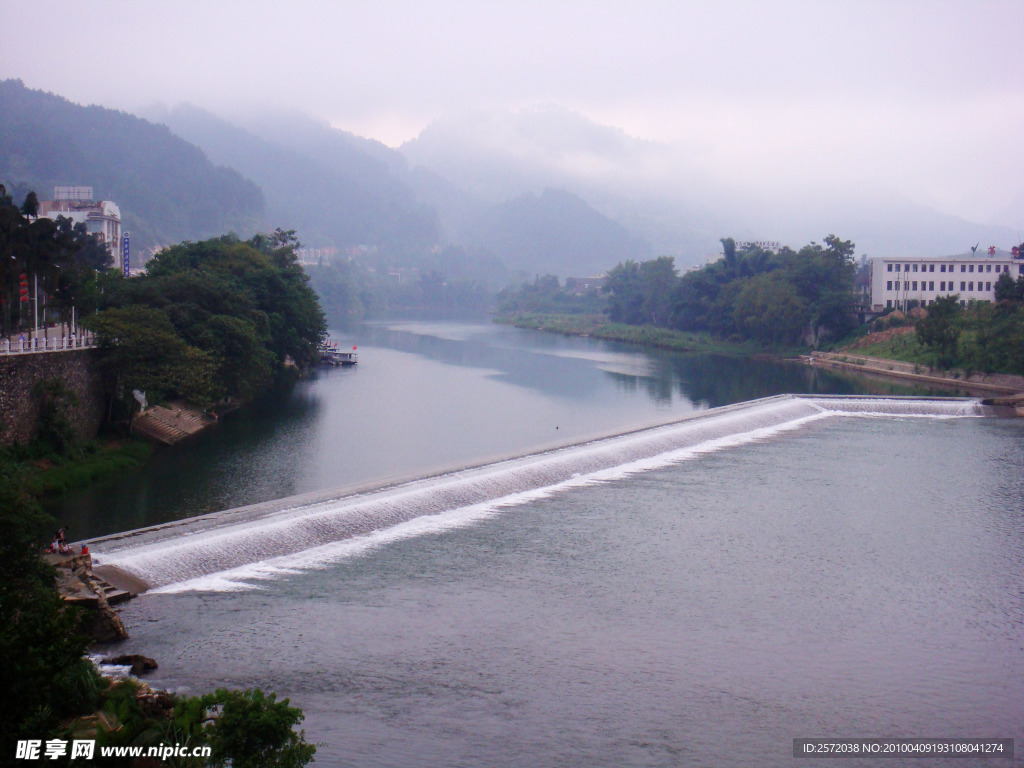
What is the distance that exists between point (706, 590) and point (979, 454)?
13.9 metres

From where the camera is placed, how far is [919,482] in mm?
20219

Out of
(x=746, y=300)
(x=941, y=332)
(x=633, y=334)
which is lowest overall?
(x=633, y=334)

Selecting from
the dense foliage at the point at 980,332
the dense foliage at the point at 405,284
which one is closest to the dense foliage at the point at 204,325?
the dense foliage at the point at 980,332

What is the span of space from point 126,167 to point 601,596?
12350 centimetres

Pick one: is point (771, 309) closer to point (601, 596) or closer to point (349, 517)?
point (349, 517)

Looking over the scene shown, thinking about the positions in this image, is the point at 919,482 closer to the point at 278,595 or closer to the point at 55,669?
the point at 278,595

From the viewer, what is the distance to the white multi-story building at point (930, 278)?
49.7m

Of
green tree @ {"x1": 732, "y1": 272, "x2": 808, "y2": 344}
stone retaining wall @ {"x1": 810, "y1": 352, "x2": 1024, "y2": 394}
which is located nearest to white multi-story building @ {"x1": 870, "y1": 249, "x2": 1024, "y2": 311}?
green tree @ {"x1": 732, "y1": 272, "x2": 808, "y2": 344}

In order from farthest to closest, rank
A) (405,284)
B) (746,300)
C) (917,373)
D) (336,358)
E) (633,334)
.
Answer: (405,284)
(633,334)
(746,300)
(336,358)
(917,373)

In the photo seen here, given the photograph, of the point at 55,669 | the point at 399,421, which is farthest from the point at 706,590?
the point at 399,421

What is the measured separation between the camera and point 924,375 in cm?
3981

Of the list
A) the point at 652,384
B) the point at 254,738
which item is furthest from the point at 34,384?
the point at 652,384

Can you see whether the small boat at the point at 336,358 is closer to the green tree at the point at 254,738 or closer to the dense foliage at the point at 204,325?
the dense foliage at the point at 204,325

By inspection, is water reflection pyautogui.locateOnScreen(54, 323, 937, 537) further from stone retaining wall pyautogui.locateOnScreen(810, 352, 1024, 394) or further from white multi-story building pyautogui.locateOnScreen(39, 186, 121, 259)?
white multi-story building pyautogui.locateOnScreen(39, 186, 121, 259)
